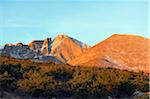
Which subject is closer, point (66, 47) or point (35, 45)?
point (35, 45)

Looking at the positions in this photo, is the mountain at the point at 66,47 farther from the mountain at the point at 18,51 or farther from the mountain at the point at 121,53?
the mountain at the point at 18,51

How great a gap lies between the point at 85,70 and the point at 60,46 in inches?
4482

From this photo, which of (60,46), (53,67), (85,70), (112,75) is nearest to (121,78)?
(112,75)

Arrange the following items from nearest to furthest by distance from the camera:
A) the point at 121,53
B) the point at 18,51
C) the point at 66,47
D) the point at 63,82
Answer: the point at 63,82 → the point at 18,51 → the point at 121,53 → the point at 66,47

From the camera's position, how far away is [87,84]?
79.3ft

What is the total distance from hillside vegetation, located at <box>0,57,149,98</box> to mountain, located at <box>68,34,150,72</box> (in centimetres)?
4081

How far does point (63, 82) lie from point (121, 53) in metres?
53.9

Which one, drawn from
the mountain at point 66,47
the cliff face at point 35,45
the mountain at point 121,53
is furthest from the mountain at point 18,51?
the mountain at point 66,47

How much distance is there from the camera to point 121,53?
77.6m

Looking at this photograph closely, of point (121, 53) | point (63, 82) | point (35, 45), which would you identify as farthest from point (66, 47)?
point (63, 82)

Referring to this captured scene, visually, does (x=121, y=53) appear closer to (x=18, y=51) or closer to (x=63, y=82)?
(x=18, y=51)

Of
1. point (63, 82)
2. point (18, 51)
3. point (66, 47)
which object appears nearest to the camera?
point (63, 82)

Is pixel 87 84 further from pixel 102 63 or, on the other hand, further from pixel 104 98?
pixel 102 63

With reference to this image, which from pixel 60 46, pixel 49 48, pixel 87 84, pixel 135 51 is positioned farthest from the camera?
pixel 60 46
